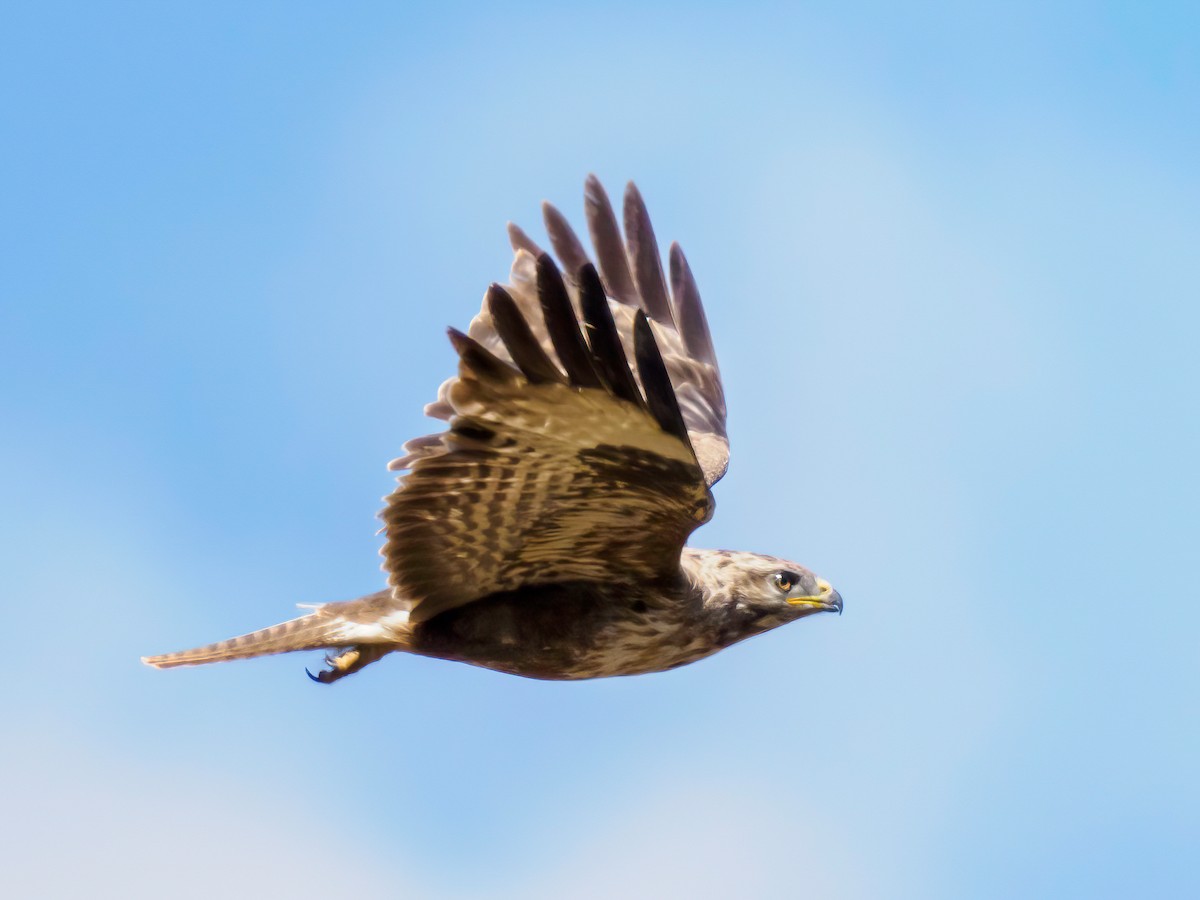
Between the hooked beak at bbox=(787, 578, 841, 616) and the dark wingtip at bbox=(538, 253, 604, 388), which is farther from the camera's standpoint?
the hooked beak at bbox=(787, 578, 841, 616)

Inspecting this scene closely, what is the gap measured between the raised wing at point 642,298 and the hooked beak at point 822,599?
1046 mm

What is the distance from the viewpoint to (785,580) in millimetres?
9117

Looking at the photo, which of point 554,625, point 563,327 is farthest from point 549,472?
point 554,625

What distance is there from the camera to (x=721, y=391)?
11.1 m

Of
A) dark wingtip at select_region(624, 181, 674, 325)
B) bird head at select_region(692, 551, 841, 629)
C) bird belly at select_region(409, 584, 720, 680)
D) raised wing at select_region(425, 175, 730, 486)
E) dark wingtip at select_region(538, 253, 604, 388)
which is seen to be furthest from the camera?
dark wingtip at select_region(624, 181, 674, 325)

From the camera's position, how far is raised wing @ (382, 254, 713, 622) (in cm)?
726

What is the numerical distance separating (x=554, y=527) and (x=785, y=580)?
5.09ft

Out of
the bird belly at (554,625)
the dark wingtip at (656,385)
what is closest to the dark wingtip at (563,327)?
the dark wingtip at (656,385)

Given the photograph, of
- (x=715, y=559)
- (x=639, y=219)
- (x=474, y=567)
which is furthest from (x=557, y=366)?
(x=639, y=219)

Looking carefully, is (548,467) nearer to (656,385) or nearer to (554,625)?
(656,385)

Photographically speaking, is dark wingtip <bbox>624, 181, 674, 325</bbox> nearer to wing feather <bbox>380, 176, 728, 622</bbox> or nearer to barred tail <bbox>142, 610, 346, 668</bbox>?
wing feather <bbox>380, 176, 728, 622</bbox>

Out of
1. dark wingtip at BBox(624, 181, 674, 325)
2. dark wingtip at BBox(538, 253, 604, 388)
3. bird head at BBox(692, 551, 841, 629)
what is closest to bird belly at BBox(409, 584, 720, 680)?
bird head at BBox(692, 551, 841, 629)

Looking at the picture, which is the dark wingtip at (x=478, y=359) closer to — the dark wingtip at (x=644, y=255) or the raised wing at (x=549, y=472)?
the raised wing at (x=549, y=472)

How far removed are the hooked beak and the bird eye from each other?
0.06 meters
